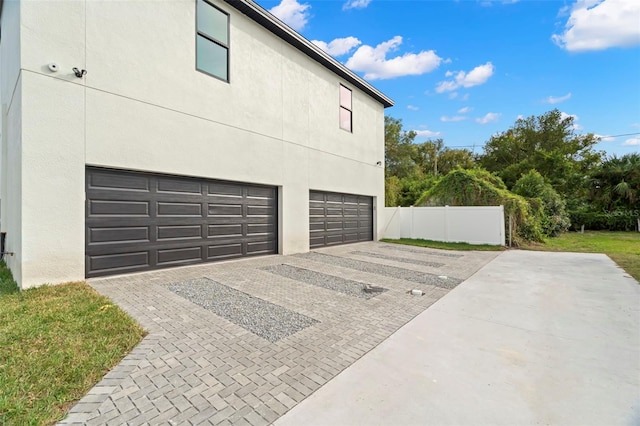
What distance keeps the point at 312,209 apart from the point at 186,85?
5490 mm

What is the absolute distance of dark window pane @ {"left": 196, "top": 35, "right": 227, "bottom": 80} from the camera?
721 centimetres

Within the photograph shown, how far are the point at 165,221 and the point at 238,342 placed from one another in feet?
14.3

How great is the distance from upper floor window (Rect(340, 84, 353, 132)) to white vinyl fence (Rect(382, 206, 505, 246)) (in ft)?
16.3

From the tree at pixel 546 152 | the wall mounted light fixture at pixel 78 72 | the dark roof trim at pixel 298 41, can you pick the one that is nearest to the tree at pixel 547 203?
the tree at pixel 546 152

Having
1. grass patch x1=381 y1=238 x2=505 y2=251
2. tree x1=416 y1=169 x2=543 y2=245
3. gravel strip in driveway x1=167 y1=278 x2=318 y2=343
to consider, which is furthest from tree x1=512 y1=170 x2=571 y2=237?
gravel strip in driveway x1=167 y1=278 x2=318 y2=343

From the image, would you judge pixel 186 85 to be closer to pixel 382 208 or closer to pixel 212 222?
pixel 212 222

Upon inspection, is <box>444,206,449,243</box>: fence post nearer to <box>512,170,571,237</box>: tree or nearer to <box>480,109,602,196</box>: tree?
<box>512,170,571,237</box>: tree

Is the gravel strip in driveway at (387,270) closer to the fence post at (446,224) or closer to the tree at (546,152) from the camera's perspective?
the fence post at (446,224)

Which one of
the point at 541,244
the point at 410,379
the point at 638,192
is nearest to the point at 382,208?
the point at 541,244

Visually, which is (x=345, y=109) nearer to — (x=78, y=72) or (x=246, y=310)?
(x=78, y=72)

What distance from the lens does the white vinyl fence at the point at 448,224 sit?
12477 mm

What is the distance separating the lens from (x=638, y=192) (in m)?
20.2

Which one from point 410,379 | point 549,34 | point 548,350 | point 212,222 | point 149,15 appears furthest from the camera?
point 549,34

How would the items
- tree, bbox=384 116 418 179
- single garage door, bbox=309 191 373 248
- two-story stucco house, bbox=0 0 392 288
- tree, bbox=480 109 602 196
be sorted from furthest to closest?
1. tree, bbox=384 116 418 179
2. tree, bbox=480 109 602 196
3. single garage door, bbox=309 191 373 248
4. two-story stucco house, bbox=0 0 392 288
